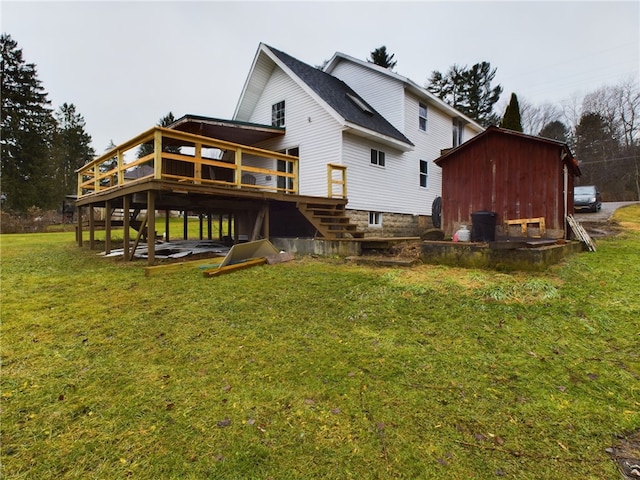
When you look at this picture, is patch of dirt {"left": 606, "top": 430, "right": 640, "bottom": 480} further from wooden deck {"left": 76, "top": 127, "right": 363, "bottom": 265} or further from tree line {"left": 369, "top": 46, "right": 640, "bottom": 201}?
tree line {"left": 369, "top": 46, "right": 640, "bottom": 201}

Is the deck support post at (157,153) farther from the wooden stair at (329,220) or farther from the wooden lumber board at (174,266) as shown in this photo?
the wooden stair at (329,220)

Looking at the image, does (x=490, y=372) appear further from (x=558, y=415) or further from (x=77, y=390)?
(x=77, y=390)

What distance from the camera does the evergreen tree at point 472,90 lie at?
3172 centimetres

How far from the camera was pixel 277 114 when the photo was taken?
13.5 metres

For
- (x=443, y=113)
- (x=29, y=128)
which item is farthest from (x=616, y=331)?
(x=29, y=128)

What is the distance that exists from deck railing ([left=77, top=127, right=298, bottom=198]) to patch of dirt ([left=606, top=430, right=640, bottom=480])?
25.1ft

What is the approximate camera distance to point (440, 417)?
232 cm

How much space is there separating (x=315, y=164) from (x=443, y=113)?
843 centimetres

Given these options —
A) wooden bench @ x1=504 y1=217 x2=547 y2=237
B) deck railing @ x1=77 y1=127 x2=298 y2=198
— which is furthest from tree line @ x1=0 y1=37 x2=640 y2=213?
Result: wooden bench @ x1=504 y1=217 x2=547 y2=237

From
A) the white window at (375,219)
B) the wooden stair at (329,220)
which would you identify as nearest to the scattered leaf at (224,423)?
the wooden stair at (329,220)

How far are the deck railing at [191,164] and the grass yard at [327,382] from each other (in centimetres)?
372

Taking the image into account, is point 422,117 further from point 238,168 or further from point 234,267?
point 234,267

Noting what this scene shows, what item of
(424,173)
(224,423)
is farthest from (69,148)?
(224,423)

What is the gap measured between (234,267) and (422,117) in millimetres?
11947
